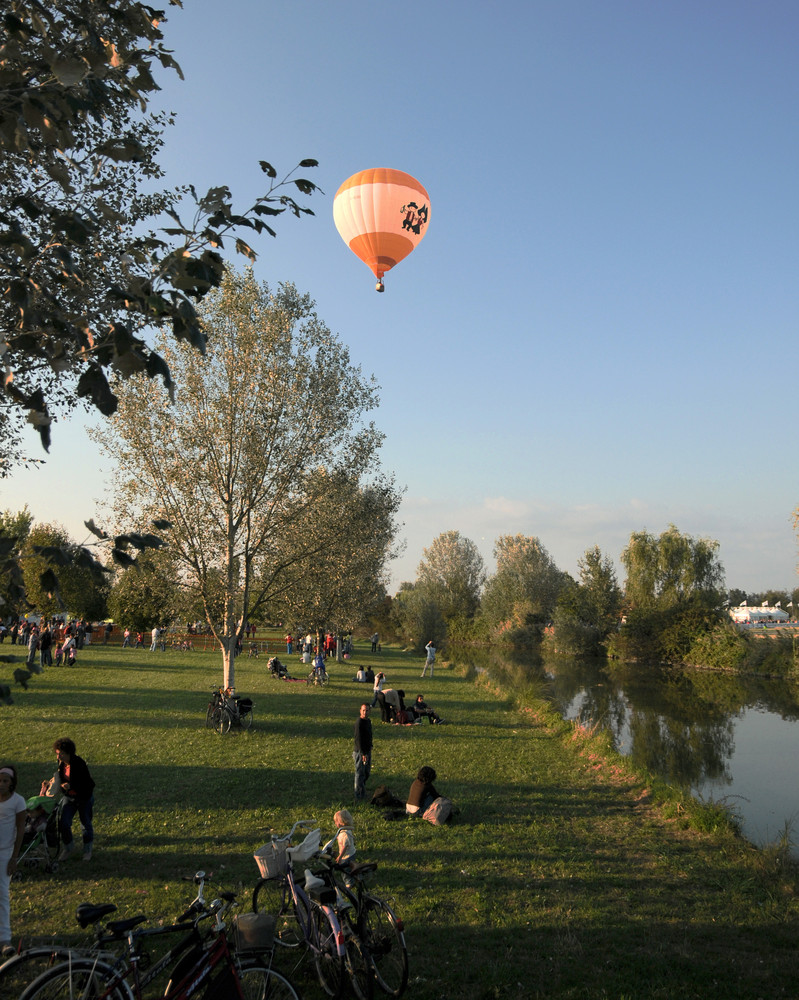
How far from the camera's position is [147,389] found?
17578mm

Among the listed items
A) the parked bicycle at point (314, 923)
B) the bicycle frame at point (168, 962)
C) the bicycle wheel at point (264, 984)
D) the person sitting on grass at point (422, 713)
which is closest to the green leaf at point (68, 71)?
the bicycle frame at point (168, 962)

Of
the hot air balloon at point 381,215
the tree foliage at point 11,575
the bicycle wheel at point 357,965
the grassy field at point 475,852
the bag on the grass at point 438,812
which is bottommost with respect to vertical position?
the grassy field at point 475,852

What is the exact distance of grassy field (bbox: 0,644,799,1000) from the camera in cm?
638

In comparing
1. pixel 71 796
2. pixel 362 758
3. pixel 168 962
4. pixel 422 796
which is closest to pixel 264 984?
pixel 168 962

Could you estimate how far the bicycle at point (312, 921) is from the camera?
5504 mm

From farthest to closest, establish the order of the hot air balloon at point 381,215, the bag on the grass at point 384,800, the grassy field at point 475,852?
the hot air balloon at point 381,215 → the bag on the grass at point 384,800 → the grassy field at point 475,852

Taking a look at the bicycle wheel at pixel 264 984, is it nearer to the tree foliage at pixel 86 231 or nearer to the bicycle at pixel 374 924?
the bicycle at pixel 374 924

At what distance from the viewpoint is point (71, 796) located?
8.32 m

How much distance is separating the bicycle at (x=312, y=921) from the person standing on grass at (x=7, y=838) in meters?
2.17

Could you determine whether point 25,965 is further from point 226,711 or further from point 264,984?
point 226,711

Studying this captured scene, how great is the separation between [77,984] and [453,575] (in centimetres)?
8097

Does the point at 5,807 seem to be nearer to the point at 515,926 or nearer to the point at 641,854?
the point at 515,926

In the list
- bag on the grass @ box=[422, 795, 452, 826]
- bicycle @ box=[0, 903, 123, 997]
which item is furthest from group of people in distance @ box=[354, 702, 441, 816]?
bicycle @ box=[0, 903, 123, 997]

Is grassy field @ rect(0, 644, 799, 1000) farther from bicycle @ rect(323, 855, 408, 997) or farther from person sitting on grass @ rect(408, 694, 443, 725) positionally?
person sitting on grass @ rect(408, 694, 443, 725)
